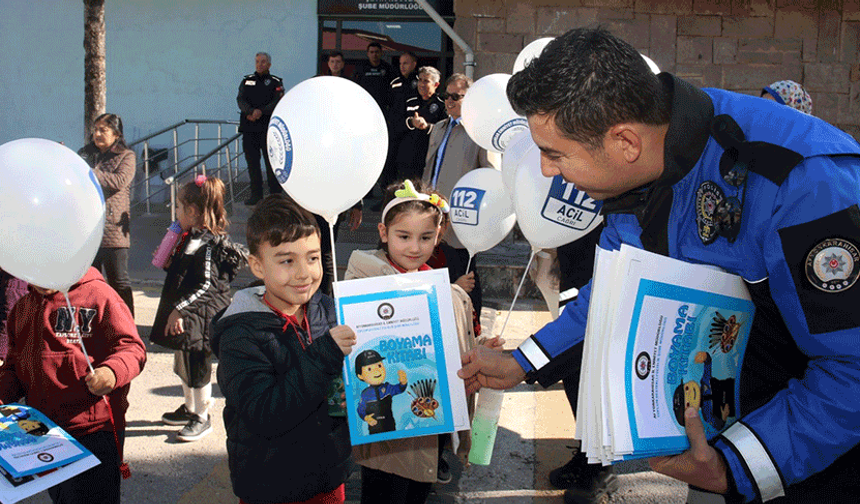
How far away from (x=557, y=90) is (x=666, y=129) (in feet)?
0.83

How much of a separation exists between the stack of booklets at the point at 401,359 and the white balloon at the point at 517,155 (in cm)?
90

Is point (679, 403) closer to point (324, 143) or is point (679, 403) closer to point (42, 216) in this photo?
point (324, 143)

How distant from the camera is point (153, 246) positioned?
916 cm

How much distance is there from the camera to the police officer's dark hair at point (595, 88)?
1489mm

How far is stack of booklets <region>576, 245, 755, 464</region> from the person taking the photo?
1.48 m

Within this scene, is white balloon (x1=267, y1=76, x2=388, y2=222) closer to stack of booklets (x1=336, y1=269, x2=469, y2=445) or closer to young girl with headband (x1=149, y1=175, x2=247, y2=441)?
stack of booklets (x1=336, y1=269, x2=469, y2=445)

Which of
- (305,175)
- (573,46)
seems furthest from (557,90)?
(305,175)

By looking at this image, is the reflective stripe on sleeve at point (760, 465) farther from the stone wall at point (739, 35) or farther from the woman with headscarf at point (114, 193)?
the stone wall at point (739, 35)

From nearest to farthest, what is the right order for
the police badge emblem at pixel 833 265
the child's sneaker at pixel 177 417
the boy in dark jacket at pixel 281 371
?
the police badge emblem at pixel 833 265, the boy in dark jacket at pixel 281 371, the child's sneaker at pixel 177 417

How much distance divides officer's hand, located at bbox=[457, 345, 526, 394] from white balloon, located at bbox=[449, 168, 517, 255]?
129cm

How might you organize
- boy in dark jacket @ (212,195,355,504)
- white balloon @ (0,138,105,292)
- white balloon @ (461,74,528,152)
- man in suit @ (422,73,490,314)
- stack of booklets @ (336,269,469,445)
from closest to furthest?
boy in dark jacket @ (212,195,355,504) < stack of booklets @ (336,269,469,445) < white balloon @ (0,138,105,292) < white balloon @ (461,74,528,152) < man in suit @ (422,73,490,314)

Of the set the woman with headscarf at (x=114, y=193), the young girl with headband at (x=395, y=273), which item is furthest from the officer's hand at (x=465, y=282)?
the woman with headscarf at (x=114, y=193)

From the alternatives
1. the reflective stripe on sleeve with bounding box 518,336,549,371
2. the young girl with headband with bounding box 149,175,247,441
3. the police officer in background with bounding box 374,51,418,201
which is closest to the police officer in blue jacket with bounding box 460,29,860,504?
the reflective stripe on sleeve with bounding box 518,336,549,371

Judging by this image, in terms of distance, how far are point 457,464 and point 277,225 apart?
198cm
